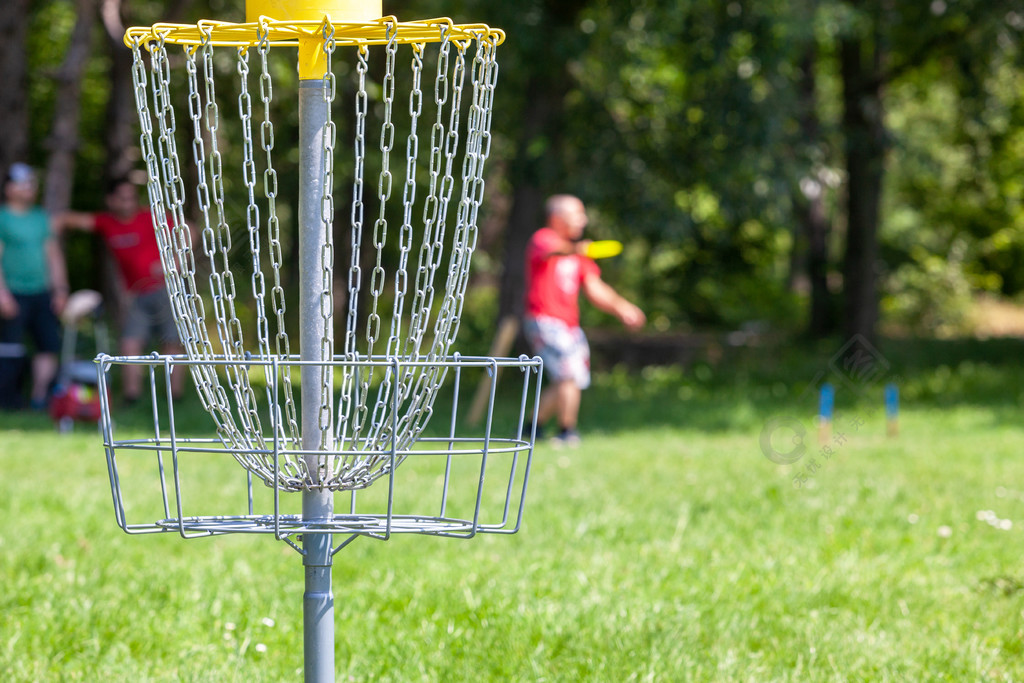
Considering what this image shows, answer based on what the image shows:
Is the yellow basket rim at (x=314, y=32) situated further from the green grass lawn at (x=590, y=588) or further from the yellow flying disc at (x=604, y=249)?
the yellow flying disc at (x=604, y=249)

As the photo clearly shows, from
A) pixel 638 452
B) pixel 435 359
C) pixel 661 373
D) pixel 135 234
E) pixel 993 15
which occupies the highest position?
pixel 993 15

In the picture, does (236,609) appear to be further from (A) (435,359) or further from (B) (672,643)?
(A) (435,359)

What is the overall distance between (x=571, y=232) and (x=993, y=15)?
7.08 metres

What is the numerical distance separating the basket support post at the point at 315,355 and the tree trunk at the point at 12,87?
40.1 ft

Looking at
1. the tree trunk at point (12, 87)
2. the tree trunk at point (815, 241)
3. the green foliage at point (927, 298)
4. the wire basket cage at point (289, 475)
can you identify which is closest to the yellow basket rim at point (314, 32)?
the wire basket cage at point (289, 475)

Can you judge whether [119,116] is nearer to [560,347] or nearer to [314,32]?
[560,347]

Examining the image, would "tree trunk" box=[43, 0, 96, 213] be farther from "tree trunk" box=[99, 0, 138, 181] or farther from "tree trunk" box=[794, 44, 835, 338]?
"tree trunk" box=[794, 44, 835, 338]

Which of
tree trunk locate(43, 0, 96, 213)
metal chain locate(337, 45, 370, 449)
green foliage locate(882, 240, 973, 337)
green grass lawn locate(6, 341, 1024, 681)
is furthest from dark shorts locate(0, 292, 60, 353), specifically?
green foliage locate(882, 240, 973, 337)

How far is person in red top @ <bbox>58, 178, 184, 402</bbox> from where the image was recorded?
406 inches

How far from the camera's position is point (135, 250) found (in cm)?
1029

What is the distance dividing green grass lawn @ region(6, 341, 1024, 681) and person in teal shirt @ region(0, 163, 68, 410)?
3777mm

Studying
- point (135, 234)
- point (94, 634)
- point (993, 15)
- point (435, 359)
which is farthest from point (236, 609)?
point (993, 15)

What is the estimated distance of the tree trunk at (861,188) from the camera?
15492 mm

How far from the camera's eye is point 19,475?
6.56 m
